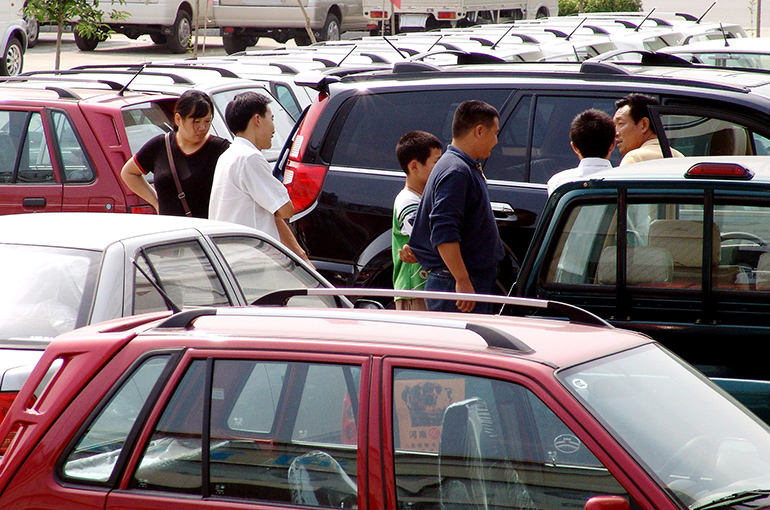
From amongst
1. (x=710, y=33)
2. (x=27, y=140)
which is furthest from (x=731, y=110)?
(x=710, y=33)

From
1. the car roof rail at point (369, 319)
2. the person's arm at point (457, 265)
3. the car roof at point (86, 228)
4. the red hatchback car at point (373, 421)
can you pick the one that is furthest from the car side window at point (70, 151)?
the car roof rail at point (369, 319)

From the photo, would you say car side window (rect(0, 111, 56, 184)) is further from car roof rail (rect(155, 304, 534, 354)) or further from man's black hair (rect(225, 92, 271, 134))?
car roof rail (rect(155, 304, 534, 354))

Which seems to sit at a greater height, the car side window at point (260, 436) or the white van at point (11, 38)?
the white van at point (11, 38)

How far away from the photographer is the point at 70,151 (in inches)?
295

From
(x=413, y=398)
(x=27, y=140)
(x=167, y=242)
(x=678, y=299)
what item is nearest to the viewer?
(x=413, y=398)

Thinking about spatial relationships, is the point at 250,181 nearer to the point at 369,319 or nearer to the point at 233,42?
the point at 369,319

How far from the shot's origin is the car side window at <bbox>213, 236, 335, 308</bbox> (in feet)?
16.0

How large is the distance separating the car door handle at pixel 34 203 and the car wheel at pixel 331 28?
1961 centimetres

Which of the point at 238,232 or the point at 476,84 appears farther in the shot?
the point at 476,84

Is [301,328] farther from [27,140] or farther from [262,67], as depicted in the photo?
[262,67]

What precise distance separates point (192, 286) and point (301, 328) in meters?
1.79

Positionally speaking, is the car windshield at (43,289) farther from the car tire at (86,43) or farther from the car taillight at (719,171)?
the car tire at (86,43)

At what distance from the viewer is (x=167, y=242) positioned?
4.47m

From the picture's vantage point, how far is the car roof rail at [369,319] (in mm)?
2678
